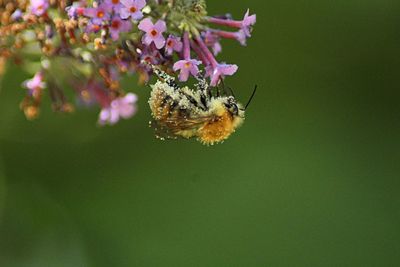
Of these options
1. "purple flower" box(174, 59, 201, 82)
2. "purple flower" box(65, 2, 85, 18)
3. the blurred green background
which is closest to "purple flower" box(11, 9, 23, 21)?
"purple flower" box(65, 2, 85, 18)

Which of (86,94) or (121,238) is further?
(121,238)

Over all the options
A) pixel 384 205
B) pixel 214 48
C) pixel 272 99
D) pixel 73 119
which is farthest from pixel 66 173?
pixel 214 48

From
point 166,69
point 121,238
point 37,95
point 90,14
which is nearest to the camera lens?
point 90,14

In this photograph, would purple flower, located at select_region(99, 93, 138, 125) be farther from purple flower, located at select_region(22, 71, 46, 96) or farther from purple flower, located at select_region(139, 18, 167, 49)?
purple flower, located at select_region(139, 18, 167, 49)

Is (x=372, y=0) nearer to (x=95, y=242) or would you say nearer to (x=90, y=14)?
(x=95, y=242)

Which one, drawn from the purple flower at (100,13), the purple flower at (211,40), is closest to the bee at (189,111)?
the purple flower at (211,40)

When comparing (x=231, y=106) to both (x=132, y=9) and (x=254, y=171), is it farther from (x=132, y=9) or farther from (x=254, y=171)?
(x=254, y=171)

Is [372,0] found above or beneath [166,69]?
above
